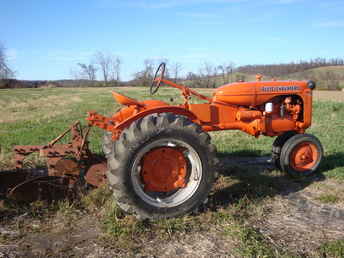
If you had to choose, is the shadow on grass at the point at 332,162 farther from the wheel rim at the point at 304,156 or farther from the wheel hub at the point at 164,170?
the wheel hub at the point at 164,170

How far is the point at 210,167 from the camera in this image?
3.75 m

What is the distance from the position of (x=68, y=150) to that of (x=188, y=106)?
176 cm

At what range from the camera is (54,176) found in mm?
4078

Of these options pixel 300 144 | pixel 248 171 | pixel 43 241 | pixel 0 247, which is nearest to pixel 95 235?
pixel 43 241

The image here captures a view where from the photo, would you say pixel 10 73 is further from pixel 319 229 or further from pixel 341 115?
pixel 319 229

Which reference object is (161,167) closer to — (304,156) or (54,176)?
(54,176)

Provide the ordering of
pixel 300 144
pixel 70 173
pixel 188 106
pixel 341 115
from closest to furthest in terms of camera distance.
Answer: pixel 70 173 < pixel 188 106 < pixel 300 144 < pixel 341 115

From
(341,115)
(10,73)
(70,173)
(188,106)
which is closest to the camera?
(70,173)

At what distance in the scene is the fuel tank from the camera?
4.82m

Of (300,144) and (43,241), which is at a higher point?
(300,144)

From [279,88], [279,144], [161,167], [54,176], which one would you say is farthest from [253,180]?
[54,176]

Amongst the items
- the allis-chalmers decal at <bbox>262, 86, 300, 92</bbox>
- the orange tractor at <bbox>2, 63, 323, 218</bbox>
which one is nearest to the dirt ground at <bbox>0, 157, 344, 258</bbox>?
the orange tractor at <bbox>2, 63, 323, 218</bbox>

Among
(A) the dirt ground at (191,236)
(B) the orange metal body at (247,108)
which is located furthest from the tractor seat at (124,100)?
(A) the dirt ground at (191,236)

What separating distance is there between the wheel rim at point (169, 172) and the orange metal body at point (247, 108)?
58 cm
